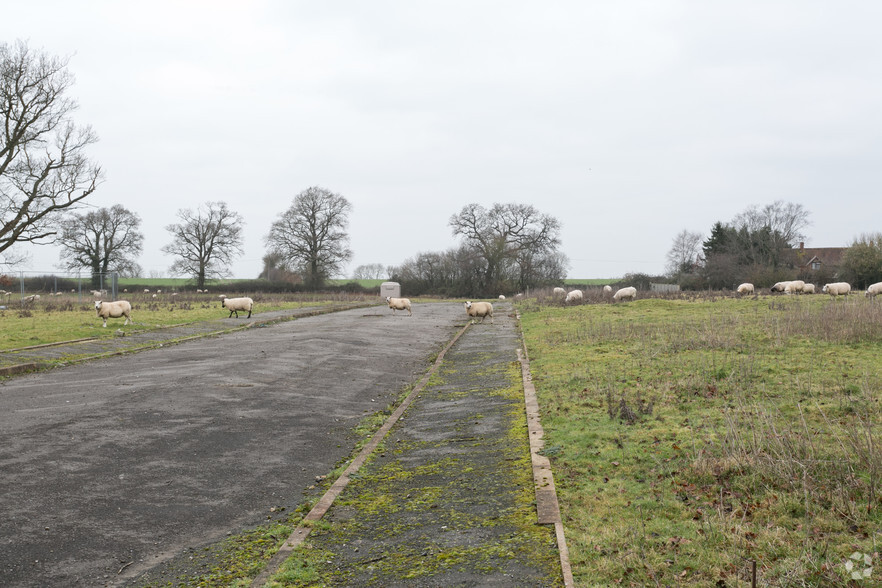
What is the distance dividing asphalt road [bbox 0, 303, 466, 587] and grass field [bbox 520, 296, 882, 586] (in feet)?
10.2

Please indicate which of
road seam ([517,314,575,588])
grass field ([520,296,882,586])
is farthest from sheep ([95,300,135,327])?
road seam ([517,314,575,588])

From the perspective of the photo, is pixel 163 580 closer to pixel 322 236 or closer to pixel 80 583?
pixel 80 583

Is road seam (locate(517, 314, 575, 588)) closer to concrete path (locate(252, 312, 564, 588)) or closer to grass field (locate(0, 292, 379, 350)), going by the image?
concrete path (locate(252, 312, 564, 588))

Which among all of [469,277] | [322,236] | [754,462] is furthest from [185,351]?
[469,277]

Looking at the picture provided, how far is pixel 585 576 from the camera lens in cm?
450

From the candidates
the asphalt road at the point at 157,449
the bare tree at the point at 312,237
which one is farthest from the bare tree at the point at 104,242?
the asphalt road at the point at 157,449

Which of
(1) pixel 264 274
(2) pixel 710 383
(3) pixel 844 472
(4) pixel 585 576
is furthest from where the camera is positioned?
(1) pixel 264 274

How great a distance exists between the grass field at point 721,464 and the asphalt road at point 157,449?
3.11m

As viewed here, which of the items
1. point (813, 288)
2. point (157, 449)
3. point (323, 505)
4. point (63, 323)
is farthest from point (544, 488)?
point (813, 288)

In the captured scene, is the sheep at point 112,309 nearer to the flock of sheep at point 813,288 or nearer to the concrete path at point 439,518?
the concrete path at point 439,518

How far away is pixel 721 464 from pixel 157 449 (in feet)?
21.7

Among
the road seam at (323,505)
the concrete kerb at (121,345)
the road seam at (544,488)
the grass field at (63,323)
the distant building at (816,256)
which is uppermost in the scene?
the distant building at (816,256)

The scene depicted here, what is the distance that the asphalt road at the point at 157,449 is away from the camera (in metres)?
5.59

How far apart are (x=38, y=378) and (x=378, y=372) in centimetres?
738
